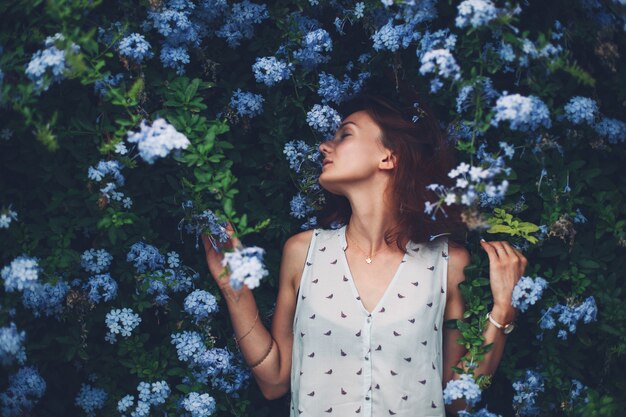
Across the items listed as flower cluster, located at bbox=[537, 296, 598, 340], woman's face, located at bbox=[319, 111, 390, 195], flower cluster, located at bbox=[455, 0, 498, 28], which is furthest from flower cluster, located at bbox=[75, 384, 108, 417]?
flower cluster, located at bbox=[455, 0, 498, 28]

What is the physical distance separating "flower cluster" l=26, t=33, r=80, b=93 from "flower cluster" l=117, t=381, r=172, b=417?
4.02 ft

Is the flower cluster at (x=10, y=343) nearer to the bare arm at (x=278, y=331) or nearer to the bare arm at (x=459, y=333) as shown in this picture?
the bare arm at (x=278, y=331)

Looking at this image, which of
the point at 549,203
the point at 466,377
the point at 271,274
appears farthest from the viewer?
the point at 271,274

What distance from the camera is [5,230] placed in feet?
9.93

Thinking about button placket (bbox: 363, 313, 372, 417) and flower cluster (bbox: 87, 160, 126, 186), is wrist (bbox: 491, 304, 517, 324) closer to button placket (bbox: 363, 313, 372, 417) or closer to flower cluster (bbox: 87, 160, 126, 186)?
button placket (bbox: 363, 313, 372, 417)

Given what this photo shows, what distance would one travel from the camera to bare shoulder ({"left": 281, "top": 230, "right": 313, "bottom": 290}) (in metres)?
3.32

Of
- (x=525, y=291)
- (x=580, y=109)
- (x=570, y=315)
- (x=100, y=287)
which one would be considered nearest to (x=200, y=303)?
(x=100, y=287)

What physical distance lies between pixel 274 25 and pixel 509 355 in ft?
5.69

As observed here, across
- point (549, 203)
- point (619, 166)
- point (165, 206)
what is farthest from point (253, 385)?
point (619, 166)

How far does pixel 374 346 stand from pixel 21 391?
1.34m

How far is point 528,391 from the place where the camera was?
3248 mm

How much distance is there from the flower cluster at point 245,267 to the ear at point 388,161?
83 cm

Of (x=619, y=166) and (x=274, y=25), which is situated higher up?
(x=274, y=25)

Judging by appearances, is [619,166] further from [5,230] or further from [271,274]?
[5,230]
